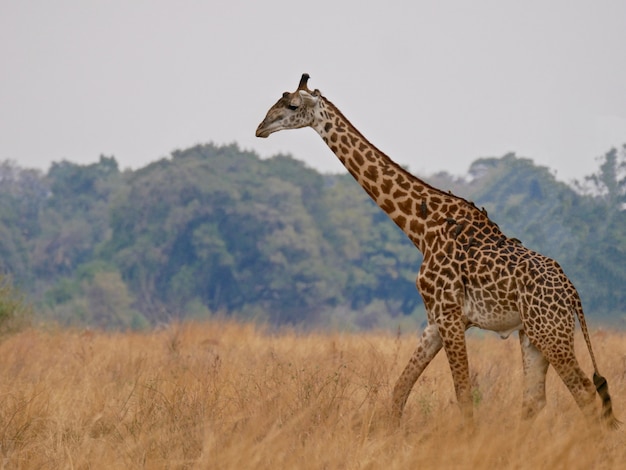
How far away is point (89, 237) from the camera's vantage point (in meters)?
52.9

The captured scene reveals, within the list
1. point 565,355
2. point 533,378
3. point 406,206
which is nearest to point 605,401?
point 565,355

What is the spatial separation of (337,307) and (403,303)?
3035 mm

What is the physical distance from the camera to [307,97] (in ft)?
25.9

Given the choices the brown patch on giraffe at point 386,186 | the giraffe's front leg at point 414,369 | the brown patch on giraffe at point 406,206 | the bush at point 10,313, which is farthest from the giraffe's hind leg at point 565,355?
the bush at point 10,313

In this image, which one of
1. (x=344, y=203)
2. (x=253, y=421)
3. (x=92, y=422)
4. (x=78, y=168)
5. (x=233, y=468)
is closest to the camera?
(x=233, y=468)

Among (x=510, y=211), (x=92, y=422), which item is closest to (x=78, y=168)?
(x=510, y=211)

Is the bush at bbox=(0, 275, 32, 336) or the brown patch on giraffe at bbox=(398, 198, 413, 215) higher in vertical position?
the brown patch on giraffe at bbox=(398, 198, 413, 215)

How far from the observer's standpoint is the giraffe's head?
7875mm

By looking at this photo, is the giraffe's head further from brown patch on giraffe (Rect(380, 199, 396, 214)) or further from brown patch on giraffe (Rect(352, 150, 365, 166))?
brown patch on giraffe (Rect(380, 199, 396, 214))

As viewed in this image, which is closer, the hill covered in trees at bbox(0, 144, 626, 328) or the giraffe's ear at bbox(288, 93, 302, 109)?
the giraffe's ear at bbox(288, 93, 302, 109)

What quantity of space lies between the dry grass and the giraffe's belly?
584mm

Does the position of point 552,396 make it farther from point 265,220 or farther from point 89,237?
point 89,237

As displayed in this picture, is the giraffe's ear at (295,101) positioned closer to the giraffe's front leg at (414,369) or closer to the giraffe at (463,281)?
the giraffe at (463,281)

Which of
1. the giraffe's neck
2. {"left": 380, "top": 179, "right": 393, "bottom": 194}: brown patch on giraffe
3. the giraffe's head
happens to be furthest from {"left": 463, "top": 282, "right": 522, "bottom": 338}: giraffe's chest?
the giraffe's head
